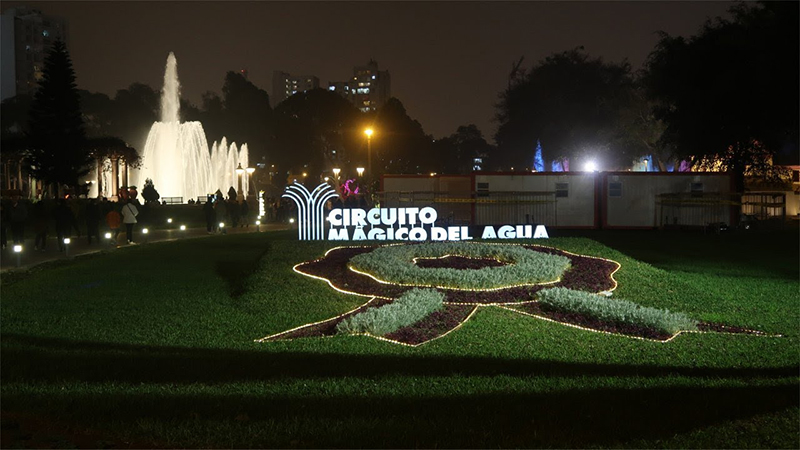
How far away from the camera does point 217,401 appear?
7.91 metres

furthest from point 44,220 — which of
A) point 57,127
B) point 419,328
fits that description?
point 57,127

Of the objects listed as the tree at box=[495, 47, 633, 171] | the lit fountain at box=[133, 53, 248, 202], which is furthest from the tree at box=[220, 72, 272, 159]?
the tree at box=[495, 47, 633, 171]

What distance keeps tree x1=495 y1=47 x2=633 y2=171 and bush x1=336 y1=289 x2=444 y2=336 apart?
51.8 meters

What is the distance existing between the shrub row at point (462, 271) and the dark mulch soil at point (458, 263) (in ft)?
0.76

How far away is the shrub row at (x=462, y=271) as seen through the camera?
15.6 m

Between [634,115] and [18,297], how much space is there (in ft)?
174

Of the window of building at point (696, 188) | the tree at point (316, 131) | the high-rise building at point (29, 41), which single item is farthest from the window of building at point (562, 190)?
the high-rise building at point (29, 41)

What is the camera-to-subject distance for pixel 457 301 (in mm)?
14398

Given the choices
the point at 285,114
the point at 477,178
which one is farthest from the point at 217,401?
the point at 285,114

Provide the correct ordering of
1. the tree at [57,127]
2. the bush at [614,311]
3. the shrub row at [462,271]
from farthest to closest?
the tree at [57,127], the shrub row at [462,271], the bush at [614,311]

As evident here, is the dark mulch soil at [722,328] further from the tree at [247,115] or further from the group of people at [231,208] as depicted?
the tree at [247,115]

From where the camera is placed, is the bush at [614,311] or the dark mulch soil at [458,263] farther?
the dark mulch soil at [458,263]

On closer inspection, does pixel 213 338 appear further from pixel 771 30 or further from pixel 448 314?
pixel 771 30

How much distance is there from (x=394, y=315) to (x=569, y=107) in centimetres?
6182
